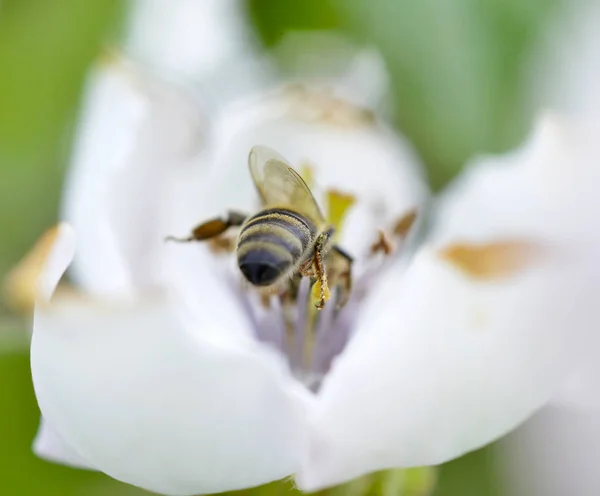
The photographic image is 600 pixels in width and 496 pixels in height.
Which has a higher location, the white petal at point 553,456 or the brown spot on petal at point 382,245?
the brown spot on petal at point 382,245

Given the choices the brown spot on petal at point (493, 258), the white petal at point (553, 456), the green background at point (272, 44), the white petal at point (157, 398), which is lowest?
the white petal at point (553, 456)

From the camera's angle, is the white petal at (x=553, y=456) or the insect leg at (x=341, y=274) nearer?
the insect leg at (x=341, y=274)

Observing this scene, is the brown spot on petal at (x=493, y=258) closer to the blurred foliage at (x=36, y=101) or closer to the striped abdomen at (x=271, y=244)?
the striped abdomen at (x=271, y=244)

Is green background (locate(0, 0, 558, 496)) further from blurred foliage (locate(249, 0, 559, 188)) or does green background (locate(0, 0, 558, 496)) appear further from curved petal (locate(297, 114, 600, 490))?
curved petal (locate(297, 114, 600, 490))

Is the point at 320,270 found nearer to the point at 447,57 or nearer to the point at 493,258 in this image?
the point at 493,258

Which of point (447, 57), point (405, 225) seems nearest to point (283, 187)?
point (405, 225)

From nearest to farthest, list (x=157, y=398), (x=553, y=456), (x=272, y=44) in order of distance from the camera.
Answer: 1. (x=157, y=398)
2. (x=553, y=456)
3. (x=272, y=44)

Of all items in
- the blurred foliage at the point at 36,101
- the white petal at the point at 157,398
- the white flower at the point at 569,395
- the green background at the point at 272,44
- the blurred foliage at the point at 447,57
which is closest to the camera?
the white petal at the point at 157,398

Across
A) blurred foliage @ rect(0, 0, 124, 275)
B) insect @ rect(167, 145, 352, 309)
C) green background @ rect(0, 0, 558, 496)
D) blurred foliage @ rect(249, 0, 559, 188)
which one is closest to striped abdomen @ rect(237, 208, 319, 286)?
insect @ rect(167, 145, 352, 309)

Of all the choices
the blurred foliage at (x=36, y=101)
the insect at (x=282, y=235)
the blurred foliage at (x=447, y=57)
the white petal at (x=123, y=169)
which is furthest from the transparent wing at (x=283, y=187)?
the blurred foliage at (x=447, y=57)
